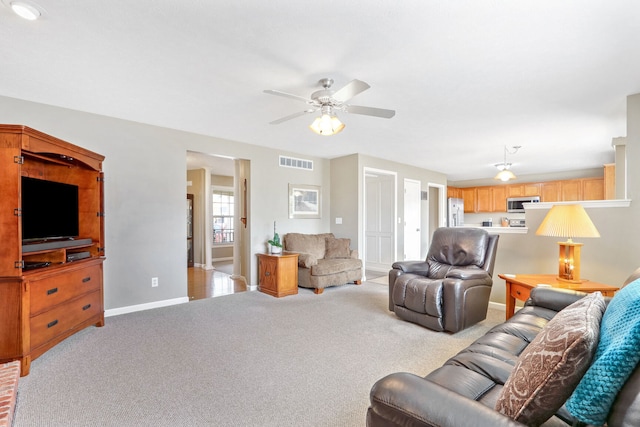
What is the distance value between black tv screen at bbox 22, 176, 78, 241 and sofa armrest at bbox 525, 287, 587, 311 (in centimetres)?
416

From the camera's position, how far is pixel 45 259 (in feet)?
9.18

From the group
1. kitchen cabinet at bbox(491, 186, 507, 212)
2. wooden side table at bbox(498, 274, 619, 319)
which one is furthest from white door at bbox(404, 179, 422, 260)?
wooden side table at bbox(498, 274, 619, 319)

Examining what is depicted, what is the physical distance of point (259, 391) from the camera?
204 centimetres

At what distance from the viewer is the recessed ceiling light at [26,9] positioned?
5.69 feet

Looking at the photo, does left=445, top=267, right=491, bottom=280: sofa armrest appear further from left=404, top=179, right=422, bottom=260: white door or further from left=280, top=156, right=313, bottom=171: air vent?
left=404, top=179, right=422, bottom=260: white door

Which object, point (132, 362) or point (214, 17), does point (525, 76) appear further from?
point (132, 362)

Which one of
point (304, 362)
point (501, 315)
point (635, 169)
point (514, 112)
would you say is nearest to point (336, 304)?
point (304, 362)

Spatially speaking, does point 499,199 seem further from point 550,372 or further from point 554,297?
point 550,372

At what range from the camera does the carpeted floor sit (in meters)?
Result: 1.82

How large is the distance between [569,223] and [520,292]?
73 centimetres

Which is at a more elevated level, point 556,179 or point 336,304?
point 556,179

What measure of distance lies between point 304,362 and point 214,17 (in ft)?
8.28

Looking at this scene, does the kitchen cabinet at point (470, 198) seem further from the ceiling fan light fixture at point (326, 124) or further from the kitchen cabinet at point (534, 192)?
the ceiling fan light fixture at point (326, 124)

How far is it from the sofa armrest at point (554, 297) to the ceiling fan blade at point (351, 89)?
79.5 inches
